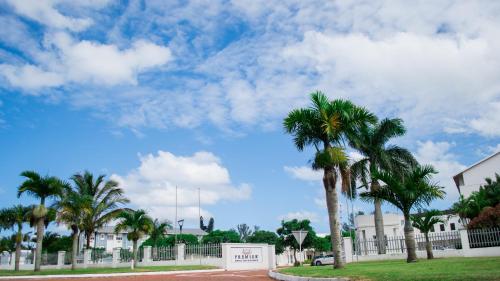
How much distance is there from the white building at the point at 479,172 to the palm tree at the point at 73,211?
46735mm

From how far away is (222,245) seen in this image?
102ft

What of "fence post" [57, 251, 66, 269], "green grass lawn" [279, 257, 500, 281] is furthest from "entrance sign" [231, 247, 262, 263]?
"fence post" [57, 251, 66, 269]

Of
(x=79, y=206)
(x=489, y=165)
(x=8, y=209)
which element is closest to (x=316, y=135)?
(x=79, y=206)

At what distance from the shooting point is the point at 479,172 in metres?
58.4

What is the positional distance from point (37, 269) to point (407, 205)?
956 inches

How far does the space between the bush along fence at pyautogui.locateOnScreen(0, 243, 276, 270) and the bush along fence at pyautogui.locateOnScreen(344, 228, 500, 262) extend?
6.80 meters

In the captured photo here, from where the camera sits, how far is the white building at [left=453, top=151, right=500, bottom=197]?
57281 millimetres

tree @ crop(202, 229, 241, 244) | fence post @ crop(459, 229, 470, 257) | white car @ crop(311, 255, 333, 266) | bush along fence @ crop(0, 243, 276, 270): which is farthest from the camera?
tree @ crop(202, 229, 241, 244)

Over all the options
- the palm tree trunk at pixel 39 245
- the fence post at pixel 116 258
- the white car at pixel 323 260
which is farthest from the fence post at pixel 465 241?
the palm tree trunk at pixel 39 245

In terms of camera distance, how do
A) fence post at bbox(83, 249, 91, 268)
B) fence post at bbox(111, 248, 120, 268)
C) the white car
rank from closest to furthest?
fence post at bbox(111, 248, 120, 268)
fence post at bbox(83, 249, 91, 268)
the white car

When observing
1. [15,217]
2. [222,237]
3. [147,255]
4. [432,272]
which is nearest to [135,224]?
[147,255]

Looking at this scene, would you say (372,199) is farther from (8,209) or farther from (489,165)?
(489,165)

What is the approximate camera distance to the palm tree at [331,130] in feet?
57.0

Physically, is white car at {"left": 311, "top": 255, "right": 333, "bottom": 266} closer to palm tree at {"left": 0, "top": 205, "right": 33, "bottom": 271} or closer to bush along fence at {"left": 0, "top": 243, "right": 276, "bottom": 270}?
bush along fence at {"left": 0, "top": 243, "right": 276, "bottom": 270}
